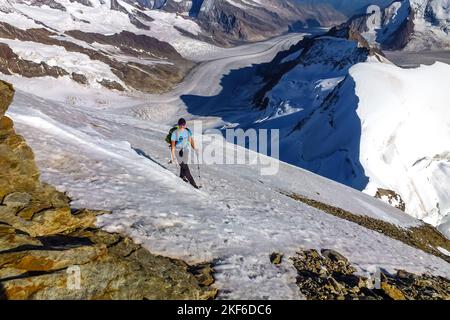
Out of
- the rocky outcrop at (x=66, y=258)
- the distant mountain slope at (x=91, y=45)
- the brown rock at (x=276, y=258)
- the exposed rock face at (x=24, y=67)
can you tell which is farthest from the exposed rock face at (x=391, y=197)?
the exposed rock face at (x=24, y=67)

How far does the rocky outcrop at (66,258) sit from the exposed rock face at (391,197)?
96.0 ft

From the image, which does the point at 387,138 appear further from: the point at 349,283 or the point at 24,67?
the point at 24,67

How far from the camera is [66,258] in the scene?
25.4 feet

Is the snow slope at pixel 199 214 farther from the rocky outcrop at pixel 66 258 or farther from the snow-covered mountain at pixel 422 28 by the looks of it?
the snow-covered mountain at pixel 422 28

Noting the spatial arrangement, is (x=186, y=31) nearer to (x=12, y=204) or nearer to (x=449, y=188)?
(x=449, y=188)

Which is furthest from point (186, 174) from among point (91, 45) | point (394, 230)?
point (91, 45)

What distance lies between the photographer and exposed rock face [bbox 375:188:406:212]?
3606 centimetres

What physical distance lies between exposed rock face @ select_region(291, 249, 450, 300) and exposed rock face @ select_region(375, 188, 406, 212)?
2483cm

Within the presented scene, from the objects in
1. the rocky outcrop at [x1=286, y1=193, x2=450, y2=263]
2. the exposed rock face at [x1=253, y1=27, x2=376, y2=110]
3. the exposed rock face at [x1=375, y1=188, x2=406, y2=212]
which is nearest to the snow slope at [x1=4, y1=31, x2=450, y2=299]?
the rocky outcrop at [x1=286, y1=193, x2=450, y2=263]

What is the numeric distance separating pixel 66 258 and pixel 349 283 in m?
5.32

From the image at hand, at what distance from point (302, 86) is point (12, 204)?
7133cm

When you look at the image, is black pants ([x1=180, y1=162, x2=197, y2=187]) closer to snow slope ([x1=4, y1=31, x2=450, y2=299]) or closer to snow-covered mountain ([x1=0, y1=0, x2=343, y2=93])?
snow slope ([x1=4, y1=31, x2=450, y2=299])

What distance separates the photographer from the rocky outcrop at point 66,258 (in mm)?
7180
